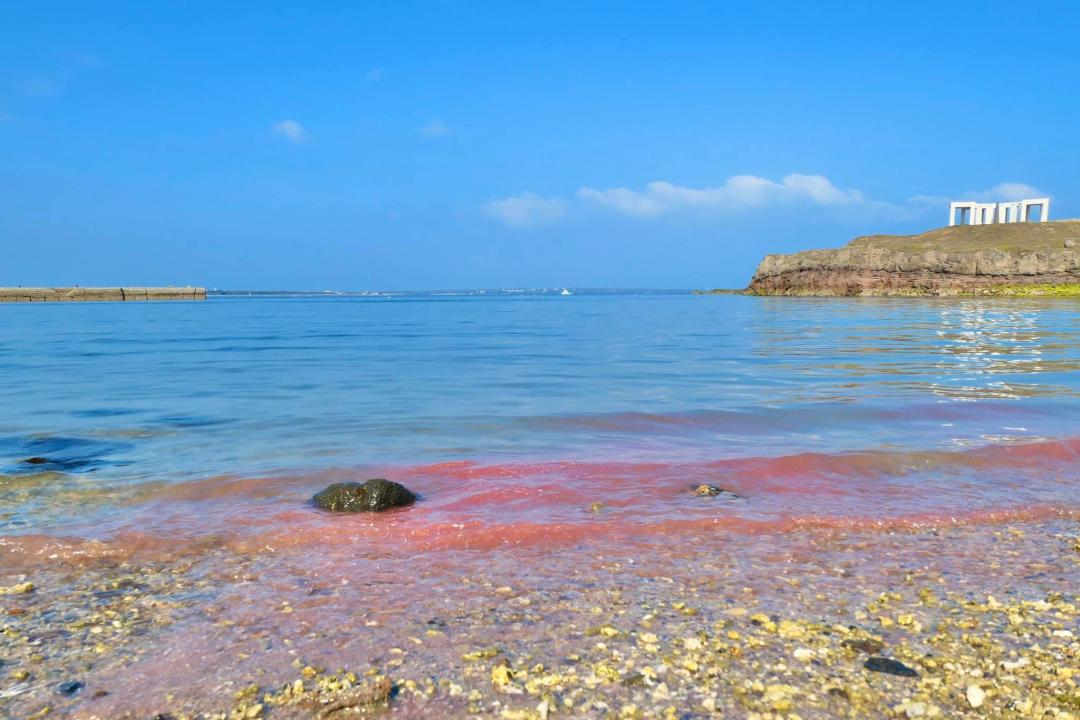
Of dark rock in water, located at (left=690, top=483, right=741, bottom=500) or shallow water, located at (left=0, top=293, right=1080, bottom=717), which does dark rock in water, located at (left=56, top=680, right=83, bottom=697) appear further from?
dark rock in water, located at (left=690, top=483, right=741, bottom=500)

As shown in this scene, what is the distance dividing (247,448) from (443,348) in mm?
16085

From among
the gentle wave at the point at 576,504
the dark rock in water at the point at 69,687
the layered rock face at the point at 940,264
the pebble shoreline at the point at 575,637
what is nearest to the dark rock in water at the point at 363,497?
the gentle wave at the point at 576,504

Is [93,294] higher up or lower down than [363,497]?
higher up

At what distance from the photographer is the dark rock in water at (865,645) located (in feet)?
12.4

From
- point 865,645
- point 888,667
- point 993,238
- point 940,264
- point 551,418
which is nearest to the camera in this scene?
point 888,667

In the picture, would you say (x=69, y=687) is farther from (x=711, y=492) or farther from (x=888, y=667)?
(x=711, y=492)

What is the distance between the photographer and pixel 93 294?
354 ft

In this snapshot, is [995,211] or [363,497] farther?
[995,211]

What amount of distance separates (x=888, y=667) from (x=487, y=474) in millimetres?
4984

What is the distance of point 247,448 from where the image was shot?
9.49 meters

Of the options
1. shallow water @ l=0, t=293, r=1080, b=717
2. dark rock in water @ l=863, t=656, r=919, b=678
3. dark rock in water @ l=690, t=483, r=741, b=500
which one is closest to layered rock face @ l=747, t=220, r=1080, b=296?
shallow water @ l=0, t=293, r=1080, b=717

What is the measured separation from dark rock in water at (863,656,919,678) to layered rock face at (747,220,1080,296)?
8225cm

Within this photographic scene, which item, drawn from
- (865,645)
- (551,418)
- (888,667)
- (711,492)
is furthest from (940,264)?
(888,667)

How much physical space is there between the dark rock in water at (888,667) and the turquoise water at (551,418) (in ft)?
8.65
